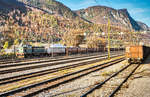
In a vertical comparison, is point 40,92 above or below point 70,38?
below

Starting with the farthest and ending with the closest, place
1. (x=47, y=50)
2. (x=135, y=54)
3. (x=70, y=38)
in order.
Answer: (x=70, y=38) → (x=47, y=50) → (x=135, y=54)

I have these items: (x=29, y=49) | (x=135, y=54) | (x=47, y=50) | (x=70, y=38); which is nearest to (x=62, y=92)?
(x=135, y=54)

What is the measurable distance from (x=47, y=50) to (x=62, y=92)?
1340 inches

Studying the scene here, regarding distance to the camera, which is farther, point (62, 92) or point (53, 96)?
point (62, 92)

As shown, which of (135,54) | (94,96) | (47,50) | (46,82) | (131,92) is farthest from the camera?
(47,50)

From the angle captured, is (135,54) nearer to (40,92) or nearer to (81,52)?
(40,92)

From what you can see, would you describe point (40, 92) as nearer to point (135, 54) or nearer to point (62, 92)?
point (62, 92)

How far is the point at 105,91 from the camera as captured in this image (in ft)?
25.9

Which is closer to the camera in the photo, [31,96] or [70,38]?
[31,96]

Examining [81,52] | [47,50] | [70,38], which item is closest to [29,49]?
[47,50]

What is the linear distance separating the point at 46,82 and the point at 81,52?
4428 cm

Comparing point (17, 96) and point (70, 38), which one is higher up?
point (70, 38)

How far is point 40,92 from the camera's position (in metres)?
7.86

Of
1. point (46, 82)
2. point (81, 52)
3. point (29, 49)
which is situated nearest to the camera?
point (46, 82)
